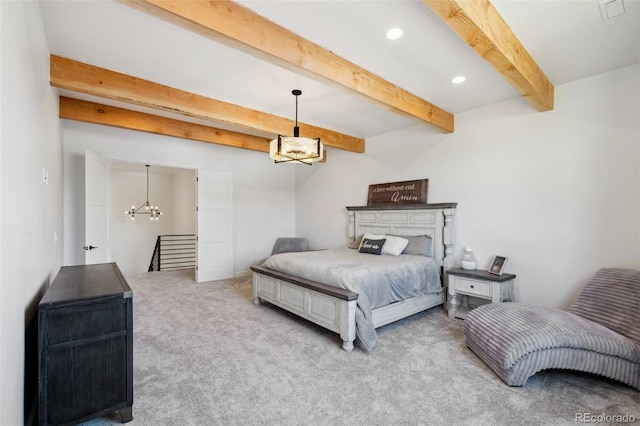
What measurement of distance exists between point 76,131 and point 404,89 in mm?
4857

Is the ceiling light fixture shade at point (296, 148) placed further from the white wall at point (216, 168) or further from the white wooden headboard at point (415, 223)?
the white wall at point (216, 168)

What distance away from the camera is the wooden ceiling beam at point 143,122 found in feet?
12.7

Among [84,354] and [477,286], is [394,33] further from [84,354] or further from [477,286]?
[84,354]

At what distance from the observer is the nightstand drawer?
345cm

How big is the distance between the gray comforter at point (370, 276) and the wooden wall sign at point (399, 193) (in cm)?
104

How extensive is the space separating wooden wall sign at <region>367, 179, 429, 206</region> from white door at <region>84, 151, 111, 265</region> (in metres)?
4.30

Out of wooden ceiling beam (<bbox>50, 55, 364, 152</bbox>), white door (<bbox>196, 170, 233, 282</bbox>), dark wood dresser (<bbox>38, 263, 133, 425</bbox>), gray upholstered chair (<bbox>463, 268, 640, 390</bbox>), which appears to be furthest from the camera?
white door (<bbox>196, 170, 233, 282</bbox>)

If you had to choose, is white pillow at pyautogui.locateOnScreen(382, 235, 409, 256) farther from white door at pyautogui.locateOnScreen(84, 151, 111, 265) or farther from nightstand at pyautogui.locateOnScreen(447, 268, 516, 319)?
white door at pyautogui.locateOnScreen(84, 151, 111, 265)

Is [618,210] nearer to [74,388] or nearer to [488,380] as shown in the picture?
[488,380]

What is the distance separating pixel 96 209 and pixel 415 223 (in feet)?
15.7

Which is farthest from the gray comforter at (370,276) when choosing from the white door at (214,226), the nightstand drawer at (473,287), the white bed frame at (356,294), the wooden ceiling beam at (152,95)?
the white door at (214,226)

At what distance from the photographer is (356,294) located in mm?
2914

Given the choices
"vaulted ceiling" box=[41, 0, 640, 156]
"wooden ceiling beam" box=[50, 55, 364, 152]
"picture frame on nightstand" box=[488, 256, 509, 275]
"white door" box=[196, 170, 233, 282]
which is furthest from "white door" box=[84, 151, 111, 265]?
"picture frame on nightstand" box=[488, 256, 509, 275]

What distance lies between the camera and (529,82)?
2686mm
